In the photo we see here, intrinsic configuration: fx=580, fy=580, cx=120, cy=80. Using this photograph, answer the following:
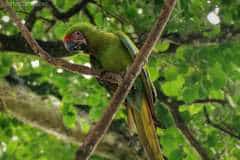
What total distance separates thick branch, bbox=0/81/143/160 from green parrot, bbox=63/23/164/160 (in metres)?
1.11

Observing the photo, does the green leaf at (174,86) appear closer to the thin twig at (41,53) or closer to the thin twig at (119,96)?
the thin twig at (41,53)

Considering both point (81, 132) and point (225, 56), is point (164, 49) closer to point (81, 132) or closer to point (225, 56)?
point (225, 56)

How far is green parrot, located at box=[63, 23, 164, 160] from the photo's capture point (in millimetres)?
4160

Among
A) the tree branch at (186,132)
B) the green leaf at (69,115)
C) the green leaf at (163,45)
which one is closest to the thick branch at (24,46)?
the green leaf at (69,115)

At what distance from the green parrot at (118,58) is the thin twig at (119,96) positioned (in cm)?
113

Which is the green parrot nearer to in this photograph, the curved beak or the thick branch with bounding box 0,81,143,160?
the curved beak

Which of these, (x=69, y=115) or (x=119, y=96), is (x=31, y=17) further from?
(x=119, y=96)

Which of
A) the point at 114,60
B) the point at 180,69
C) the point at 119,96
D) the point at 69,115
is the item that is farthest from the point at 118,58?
the point at 119,96

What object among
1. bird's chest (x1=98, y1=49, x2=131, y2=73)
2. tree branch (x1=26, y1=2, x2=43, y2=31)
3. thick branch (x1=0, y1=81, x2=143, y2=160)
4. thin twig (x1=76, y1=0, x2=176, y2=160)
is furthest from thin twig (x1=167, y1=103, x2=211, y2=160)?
thin twig (x1=76, y1=0, x2=176, y2=160)

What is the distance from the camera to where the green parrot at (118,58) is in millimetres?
4160

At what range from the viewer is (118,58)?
4.31m

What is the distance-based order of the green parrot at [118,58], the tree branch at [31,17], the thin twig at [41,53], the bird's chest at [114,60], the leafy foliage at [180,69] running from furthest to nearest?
the tree branch at [31,17]
the leafy foliage at [180,69]
the bird's chest at [114,60]
the green parrot at [118,58]
the thin twig at [41,53]

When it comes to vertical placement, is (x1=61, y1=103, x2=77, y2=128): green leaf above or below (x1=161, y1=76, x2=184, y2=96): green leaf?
below

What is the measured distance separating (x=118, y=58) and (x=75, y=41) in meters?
0.34
